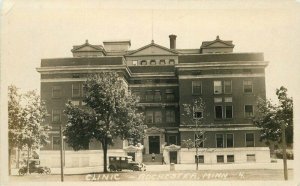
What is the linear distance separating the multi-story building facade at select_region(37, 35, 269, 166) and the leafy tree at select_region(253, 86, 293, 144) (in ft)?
0.52

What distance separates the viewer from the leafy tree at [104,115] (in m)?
12.9

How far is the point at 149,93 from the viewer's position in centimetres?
1298

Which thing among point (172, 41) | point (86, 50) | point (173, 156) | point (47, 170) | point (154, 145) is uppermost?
point (172, 41)

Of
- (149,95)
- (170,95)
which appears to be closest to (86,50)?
(149,95)

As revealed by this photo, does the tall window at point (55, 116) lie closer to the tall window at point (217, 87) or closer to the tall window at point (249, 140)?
the tall window at point (217, 87)

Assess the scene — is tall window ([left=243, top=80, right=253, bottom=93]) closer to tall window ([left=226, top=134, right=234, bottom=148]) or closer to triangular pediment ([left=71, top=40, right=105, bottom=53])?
tall window ([left=226, top=134, right=234, bottom=148])

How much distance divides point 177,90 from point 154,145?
1365mm

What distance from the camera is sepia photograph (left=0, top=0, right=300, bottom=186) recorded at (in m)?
12.1

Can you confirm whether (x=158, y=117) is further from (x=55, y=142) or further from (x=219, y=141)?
(x=55, y=142)

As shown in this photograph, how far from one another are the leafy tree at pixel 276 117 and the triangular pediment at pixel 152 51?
7.04ft

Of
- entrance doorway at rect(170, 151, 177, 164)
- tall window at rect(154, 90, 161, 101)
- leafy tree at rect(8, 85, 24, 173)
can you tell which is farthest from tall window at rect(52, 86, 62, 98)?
entrance doorway at rect(170, 151, 177, 164)

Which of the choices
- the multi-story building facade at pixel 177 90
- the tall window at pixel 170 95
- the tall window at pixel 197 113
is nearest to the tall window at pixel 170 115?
the multi-story building facade at pixel 177 90

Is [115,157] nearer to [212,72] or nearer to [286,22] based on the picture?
[212,72]

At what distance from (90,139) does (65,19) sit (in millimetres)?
2567
